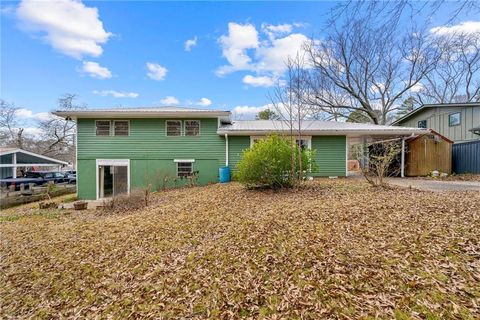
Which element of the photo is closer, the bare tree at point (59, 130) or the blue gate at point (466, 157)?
the blue gate at point (466, 157)

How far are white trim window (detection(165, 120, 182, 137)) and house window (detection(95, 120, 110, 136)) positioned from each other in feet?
9.98

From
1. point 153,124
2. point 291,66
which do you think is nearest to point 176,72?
point 153,124

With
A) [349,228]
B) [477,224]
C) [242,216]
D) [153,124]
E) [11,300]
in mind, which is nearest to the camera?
[11,300]

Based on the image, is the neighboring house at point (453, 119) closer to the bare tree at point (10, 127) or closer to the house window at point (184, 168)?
the house window at point (184, 168)

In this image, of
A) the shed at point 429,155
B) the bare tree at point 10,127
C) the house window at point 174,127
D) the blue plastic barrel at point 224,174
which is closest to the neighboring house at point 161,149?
the house window at point 174,127

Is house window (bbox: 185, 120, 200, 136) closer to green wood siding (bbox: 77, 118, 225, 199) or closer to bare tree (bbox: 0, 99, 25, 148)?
green wood siding (bbox: 77, 118, 225, 199)

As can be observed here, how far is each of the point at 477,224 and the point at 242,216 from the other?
4.04 metres

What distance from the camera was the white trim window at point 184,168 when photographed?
482 inches

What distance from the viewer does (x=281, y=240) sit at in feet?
12.6

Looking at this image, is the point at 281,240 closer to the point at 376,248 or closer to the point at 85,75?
the point at 376,248

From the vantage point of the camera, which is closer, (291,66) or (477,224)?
(477,224)

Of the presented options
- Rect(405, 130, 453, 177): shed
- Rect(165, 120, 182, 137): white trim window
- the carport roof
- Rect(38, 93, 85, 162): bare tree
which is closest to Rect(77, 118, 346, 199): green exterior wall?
Rect(165, 120, 182, 137): white trim window

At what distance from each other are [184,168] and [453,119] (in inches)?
720

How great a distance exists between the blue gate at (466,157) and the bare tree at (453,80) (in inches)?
442
